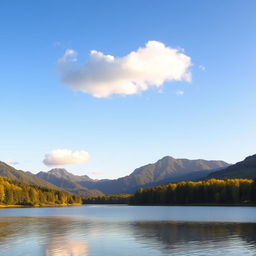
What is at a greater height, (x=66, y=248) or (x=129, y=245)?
(x=66, y=248)

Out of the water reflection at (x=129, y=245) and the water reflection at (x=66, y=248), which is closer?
the water reflection at (x=66, y=248)

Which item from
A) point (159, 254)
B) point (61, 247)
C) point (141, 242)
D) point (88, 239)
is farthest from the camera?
point (88, 239)

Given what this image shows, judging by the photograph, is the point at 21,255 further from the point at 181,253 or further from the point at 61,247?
the point at 181,253

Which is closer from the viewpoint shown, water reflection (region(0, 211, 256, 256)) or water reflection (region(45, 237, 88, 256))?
water reflection (region(45, 237, 88, 256))

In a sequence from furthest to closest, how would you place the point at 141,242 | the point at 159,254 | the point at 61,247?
the point at 141,242
the point at 61,247
the point at 159,254

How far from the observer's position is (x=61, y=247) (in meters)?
49.6

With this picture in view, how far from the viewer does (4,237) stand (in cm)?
6088

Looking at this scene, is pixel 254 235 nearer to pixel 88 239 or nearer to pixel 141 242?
pixel 141 242

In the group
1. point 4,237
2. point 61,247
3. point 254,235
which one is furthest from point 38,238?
point 254,235

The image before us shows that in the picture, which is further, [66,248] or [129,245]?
[129,245]

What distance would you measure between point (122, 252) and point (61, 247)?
973cm

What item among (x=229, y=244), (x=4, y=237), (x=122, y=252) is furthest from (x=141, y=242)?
(x=4, y=237)

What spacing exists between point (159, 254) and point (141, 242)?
11.1 m

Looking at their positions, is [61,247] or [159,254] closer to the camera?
[159,254]
